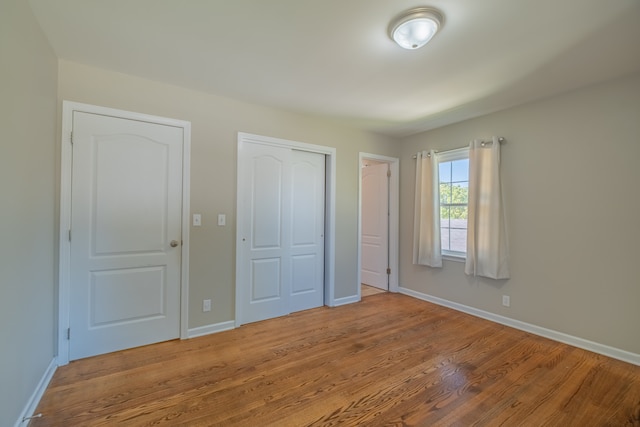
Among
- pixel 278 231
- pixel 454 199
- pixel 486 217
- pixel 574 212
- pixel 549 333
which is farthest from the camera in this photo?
pixel 454 199

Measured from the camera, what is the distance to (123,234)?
2537mm

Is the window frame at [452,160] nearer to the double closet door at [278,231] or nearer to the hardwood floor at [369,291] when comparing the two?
the hardwood floor at [369,291]

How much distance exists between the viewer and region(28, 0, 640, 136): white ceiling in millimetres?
1721

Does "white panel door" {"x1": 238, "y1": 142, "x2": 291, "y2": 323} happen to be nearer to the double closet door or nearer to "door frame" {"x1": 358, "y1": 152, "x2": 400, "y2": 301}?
the double closet door

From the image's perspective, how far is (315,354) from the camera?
254cm

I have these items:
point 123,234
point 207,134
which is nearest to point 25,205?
point 123,234

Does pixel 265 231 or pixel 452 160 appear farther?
pixel 452 160

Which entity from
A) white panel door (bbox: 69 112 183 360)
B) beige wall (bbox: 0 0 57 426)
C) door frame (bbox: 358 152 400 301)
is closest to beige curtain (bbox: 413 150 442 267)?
door frame (bbox: 358 152 400 301)

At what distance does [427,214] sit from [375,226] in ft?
3.30

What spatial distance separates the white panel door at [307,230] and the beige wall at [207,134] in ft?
1.29

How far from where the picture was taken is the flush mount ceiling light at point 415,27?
172cm

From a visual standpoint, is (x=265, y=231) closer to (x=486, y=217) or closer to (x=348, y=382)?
(x=348, y=382)

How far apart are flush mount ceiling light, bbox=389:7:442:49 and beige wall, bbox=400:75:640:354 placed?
1924 mm

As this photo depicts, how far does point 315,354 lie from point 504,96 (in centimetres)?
308
